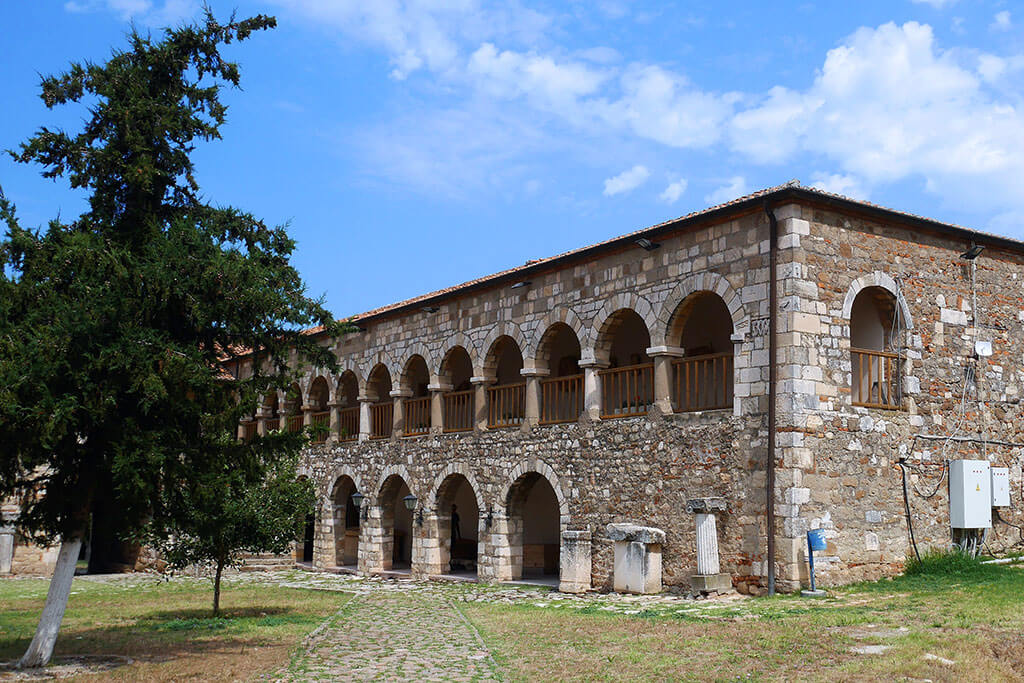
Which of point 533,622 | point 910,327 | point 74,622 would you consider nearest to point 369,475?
point 74,622

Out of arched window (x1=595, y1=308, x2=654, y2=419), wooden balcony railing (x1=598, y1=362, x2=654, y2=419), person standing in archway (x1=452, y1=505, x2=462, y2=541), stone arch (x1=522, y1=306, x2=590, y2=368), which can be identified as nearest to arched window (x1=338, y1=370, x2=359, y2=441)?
person standing in archway (x1=452, y1=505, x2=462, y2=541)

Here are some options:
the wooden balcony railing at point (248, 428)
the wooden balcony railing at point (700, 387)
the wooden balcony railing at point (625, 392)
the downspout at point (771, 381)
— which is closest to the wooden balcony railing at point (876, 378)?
the downspout at point (771, 381)

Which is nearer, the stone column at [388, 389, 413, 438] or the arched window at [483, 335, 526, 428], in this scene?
the arched window at [483, 335, 526, 428]

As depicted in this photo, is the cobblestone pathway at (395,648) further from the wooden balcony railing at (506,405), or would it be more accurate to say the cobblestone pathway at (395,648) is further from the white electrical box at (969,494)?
the white electrical box at (969,494)

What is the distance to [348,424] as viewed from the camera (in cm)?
2420

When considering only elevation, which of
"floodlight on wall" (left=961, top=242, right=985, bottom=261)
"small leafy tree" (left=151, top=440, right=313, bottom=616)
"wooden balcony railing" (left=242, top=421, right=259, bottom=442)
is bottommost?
"small leafy tree" (left=151, top=440, right=313, bottom=616)

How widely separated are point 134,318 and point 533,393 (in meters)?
9.34

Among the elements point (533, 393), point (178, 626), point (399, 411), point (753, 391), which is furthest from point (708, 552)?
point (399, 411)

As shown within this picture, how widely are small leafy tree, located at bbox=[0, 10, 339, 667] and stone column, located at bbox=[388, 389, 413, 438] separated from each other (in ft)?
35.9

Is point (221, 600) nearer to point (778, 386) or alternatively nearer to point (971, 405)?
point (778, 386)

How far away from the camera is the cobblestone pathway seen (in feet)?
29.1

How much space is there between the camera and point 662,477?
49.3ft

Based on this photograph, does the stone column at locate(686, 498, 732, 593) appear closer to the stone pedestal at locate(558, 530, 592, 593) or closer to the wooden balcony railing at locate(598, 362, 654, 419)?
the wooden balcony railing at locate(598, 362, 654, 419)

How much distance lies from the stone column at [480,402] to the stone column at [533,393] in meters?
1.40
